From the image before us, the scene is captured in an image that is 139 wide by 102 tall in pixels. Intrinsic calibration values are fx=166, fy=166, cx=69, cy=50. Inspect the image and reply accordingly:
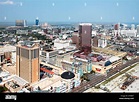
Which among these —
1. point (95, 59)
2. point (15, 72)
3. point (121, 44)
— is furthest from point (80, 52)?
point (121, 44)

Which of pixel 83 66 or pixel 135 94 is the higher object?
pixel 135 94

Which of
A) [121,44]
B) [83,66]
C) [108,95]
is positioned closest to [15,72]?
[108,95]

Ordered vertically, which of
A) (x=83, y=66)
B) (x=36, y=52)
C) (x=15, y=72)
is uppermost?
(x=36, y=52)

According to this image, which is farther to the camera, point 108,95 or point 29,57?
point 29,57

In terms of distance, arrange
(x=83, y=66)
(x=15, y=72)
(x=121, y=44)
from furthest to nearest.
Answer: (x=121, y=44) < (x=83, y=66) < (x=15, y=72)

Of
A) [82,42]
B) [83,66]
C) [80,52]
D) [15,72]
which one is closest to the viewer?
[15,72]

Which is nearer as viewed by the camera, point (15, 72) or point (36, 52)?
point (15, 72)

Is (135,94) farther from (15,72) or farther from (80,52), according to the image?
(80,52)

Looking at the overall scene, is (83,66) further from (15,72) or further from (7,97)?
(7,97)

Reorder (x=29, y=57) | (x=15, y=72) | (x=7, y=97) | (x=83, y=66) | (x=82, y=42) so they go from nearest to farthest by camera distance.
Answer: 1. (x=7, y=97)
2. (x=15, y=72)
3. (x=29, y=57)
4. (x=83, y=66)
5. (x=82, y=42)
